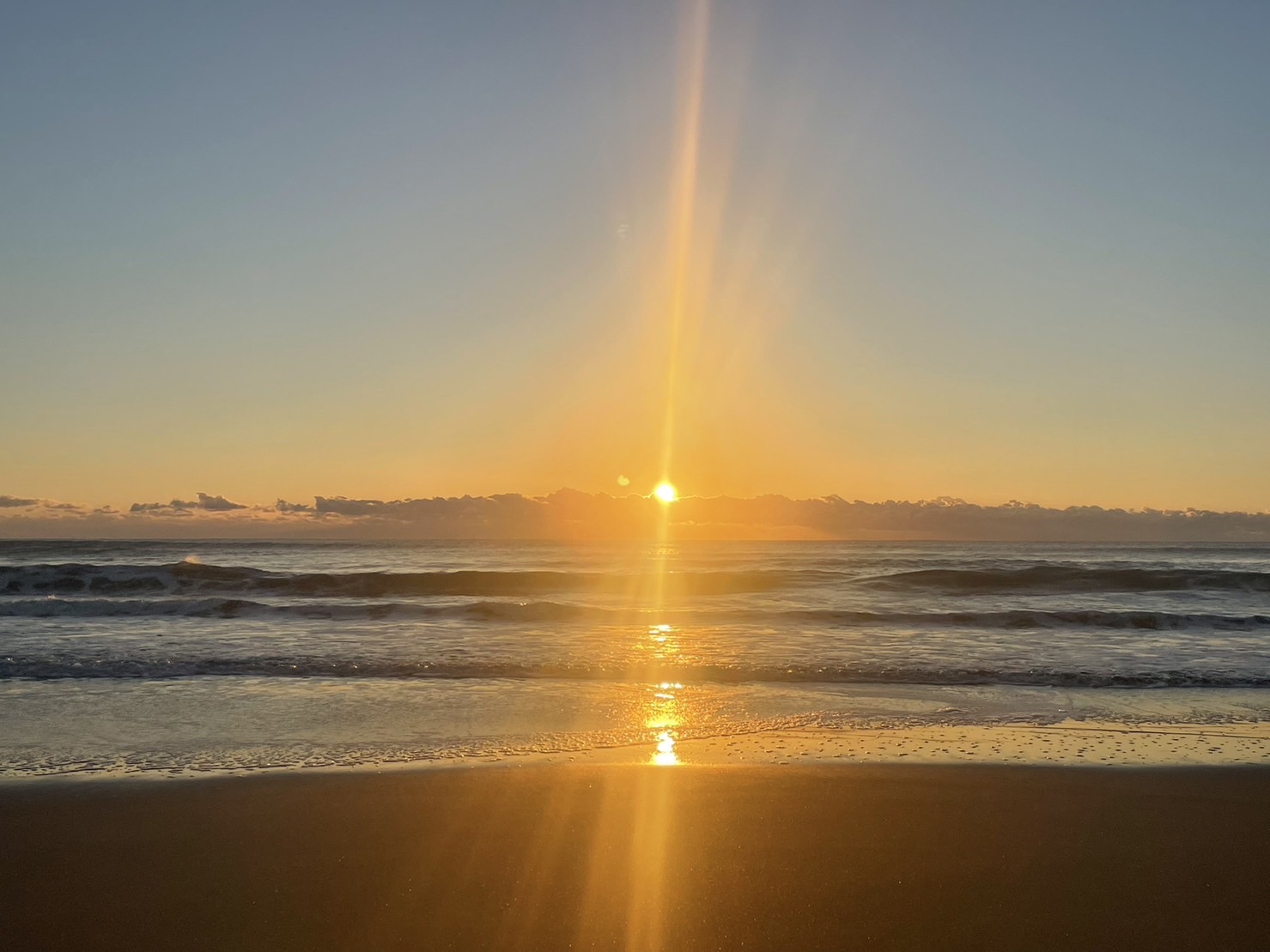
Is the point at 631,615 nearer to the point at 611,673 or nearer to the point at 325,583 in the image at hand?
the point at 611,673

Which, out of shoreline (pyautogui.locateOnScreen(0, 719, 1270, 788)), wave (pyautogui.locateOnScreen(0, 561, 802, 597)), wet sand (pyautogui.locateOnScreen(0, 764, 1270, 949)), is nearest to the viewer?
wet sand (pyautogui.locateOnScreen(0, 764, 1270, 949))

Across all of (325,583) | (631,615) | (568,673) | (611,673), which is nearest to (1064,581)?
(631,615)

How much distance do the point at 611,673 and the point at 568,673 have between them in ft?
2.03

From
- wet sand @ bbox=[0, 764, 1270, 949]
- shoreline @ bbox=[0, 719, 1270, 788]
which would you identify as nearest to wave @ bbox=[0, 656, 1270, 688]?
shoreline @ bbox=[0, 719, 1270, 788]

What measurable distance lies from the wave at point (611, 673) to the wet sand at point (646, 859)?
5.16 meters

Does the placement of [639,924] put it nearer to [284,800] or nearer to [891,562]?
[284,800]

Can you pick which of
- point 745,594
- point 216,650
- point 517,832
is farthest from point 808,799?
point 745,594

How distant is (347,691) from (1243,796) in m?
9.17

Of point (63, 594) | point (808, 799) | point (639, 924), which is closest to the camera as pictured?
point (639, 924)

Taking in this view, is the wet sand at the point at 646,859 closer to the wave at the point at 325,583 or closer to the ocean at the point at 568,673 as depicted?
the ocean at the point at 568,673

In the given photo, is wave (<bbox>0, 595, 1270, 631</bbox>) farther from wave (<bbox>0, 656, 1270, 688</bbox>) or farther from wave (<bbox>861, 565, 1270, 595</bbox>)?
wave (<bbox>861, 565, 1270, 595</bbox>)

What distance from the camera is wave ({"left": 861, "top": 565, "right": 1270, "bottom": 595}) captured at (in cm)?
3250

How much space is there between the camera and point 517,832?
5.52m

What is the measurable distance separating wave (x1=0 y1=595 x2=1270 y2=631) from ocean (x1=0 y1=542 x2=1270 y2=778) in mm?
123
